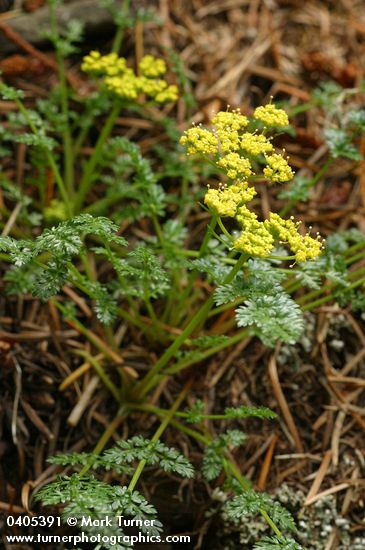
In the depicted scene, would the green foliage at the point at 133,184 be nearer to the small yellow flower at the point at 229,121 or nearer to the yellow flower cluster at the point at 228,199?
the small yellow flower at the point at 229,121

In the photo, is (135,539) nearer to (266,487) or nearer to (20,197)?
(266,487)

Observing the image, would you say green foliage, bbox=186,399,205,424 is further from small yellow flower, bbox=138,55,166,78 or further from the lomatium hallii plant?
small yellow flower, bbox=138,55,166,78

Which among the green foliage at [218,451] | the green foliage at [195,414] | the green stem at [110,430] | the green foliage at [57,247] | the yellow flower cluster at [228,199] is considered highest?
the yellow flower cluster at [228,199]

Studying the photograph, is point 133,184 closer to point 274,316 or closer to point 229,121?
point 229,121

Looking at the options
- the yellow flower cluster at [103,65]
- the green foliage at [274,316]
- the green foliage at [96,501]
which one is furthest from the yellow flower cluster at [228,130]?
the green foliage at [96,501]

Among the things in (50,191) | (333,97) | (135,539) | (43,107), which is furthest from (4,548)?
(333,97)

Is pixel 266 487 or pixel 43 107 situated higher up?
pixel 43 107
